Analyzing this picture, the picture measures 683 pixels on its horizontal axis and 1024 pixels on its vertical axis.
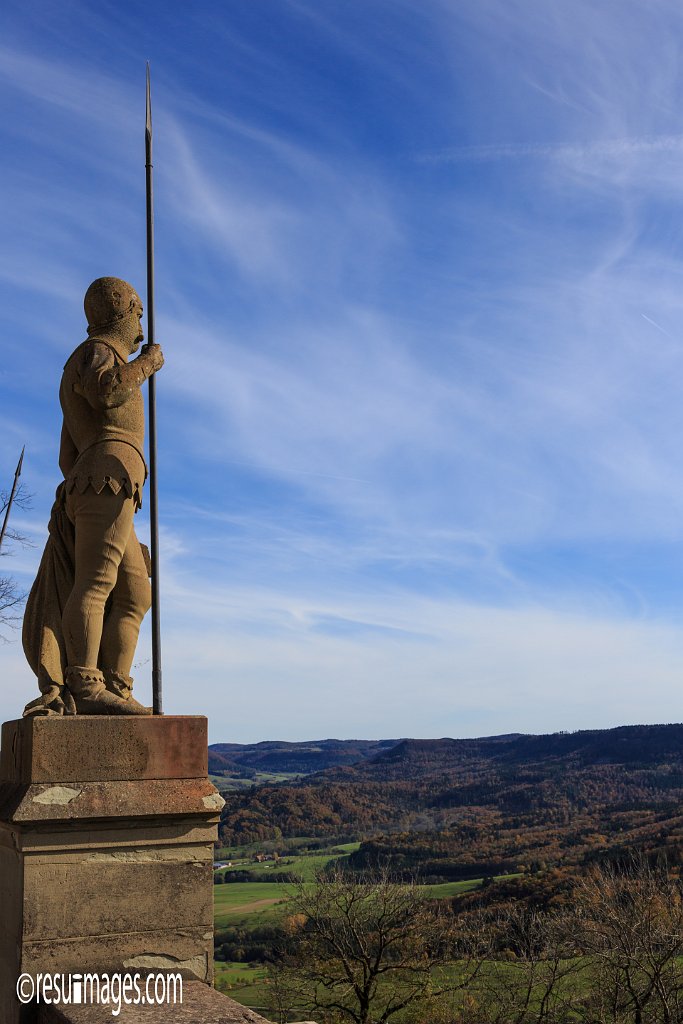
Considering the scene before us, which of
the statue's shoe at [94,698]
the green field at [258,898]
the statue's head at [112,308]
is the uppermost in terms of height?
the statue's head at [112,308]

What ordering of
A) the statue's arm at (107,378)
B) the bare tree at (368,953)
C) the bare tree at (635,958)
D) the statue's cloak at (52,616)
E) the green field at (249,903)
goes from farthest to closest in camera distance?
1. the green field at (249,903)
2. the bare tree at (368,953)
3. the bare tree at (635,958)
4. the statue's arm at (107,378)
5. the statue's cloak at (52,616)

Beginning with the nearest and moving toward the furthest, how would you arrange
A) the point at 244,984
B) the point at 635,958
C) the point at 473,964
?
the point at 635,958 → the point at 473,964 → the point at 244,984

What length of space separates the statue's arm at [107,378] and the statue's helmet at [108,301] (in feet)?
0.99

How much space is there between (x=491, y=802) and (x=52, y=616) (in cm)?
6537

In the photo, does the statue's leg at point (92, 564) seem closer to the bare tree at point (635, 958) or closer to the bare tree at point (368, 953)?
the bare tree at point (635, 958)

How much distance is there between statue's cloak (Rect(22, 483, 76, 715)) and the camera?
509 cm

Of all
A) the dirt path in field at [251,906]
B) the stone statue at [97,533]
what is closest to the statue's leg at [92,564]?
the stone statue at [97,533]

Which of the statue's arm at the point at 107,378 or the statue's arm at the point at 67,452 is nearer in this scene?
the statue's arm at the point at 107,378

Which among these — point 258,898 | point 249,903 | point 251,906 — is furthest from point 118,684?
point 258,898

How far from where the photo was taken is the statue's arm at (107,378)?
551cm

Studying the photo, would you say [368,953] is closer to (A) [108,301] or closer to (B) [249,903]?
(B) [249,903]

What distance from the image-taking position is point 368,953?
2678cm

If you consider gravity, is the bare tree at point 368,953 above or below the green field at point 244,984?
above

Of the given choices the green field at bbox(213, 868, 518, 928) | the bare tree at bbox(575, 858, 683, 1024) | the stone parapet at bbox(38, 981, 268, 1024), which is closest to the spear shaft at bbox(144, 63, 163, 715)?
the stone parapet at bbox(38, 981, 268, 1024)
